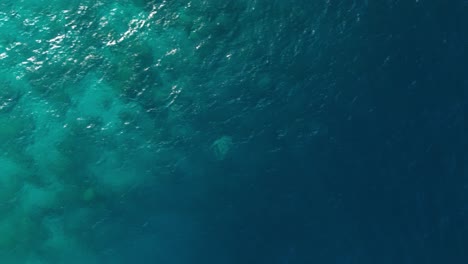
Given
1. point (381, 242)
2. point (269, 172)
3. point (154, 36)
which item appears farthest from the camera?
point (154, 36)

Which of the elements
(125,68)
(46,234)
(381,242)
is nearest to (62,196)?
(46,234)

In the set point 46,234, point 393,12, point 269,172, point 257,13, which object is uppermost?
point 257,13

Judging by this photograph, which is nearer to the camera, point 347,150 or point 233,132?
point 347,150

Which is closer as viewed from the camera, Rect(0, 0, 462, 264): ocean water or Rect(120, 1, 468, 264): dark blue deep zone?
Rect(120, 1, 468, 264): dark blue deep zone

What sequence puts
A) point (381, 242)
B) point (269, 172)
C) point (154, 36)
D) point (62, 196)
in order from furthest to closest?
1. point (154, 36)
2. point (62, 196)
3. point (269, 172)
4. point (381, 242)

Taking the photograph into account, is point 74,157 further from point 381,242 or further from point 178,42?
point 381,242

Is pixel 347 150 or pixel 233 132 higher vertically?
pixel 233 132

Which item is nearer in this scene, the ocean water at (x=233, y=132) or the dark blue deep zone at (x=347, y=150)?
the dark blue deep zone at (x=347, y=150)

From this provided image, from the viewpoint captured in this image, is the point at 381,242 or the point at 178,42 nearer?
the point at 381,242
